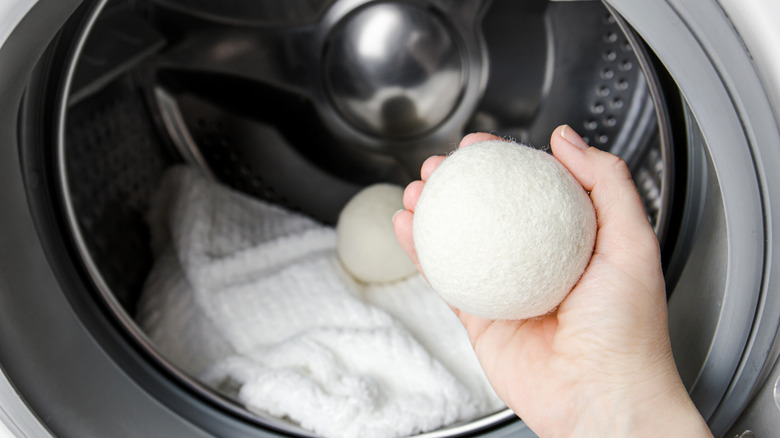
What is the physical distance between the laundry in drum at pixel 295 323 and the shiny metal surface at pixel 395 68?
0.13 m

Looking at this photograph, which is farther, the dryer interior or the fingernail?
the dryer interior

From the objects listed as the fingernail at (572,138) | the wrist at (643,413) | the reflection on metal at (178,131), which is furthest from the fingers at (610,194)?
the reflection on metal at (178,131)

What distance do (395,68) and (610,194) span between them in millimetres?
438

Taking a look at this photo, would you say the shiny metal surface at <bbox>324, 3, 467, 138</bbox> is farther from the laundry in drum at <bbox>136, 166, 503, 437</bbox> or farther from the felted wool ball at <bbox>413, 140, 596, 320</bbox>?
the felted wool ball at <bbox>413, 140, 596, 320</bbox>

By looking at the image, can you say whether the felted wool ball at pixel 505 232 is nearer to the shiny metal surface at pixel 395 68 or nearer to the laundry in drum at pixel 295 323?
the laundry in drum at pixel 295 323

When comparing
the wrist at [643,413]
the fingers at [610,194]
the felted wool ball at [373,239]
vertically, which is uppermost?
the fingers at [610,194]

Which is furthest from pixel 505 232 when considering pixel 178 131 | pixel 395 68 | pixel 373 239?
pixel 178 131

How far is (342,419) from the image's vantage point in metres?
0.59

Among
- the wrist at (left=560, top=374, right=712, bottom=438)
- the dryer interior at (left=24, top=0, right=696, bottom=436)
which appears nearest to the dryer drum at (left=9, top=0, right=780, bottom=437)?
the dryer interior at (left=24, top=0, right=696, bottom=436)

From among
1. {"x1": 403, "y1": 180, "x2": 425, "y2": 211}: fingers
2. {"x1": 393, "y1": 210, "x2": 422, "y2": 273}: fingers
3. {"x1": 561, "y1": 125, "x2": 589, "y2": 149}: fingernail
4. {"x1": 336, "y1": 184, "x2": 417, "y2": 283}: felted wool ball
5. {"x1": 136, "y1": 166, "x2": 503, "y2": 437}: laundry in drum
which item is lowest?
{"x1": 136, "y1": 166, "x2": 503, "y2": 437}: laundry in drum

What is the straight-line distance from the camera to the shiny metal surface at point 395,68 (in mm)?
821

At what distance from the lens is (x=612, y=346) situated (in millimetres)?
457

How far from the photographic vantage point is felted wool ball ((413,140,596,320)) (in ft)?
1.41

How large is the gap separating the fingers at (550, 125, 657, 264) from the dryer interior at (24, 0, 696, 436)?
25 centimetres
